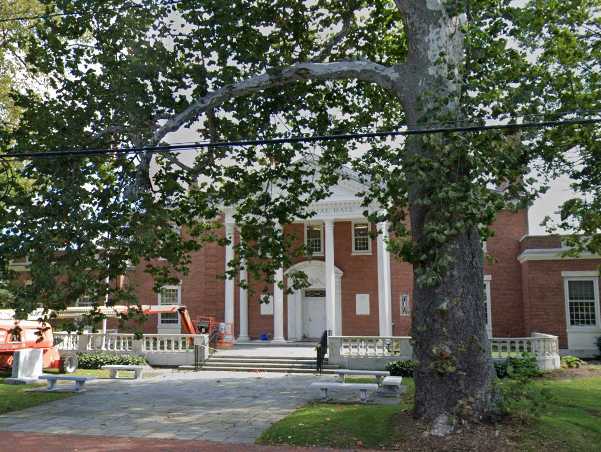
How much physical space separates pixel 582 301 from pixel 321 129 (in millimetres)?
18097

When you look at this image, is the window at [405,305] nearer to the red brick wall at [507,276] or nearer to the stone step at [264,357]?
the red brick wall at [507,276]

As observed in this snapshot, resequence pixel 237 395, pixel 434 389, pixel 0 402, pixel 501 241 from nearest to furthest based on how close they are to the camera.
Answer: pixel 434 389 < pixel 0 402 < pixel 237 395 < pixel 501 241

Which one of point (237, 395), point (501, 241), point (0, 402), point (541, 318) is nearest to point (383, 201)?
point (237, 395)

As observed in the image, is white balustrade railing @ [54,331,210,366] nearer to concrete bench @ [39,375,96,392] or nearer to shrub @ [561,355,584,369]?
concrete bench @ [39,375,96,392]

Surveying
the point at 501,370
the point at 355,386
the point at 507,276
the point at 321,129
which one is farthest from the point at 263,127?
the point at 507,276

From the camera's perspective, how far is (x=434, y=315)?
35.6 ft

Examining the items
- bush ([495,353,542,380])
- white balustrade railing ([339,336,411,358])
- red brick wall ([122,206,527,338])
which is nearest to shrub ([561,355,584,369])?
bush ([495,353,542,380])

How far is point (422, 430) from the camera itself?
10.6 m

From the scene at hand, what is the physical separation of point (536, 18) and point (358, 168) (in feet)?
19.3

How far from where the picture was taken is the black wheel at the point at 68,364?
22.6m

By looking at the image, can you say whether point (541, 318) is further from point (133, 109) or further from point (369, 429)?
point (133, 109)

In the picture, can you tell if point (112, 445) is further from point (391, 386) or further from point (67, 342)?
point (67, 342)

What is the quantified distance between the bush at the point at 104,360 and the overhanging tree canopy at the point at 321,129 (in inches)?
336

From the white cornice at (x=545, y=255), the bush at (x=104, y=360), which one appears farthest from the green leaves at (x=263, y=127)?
the white cornice at (x=545, y=255)
